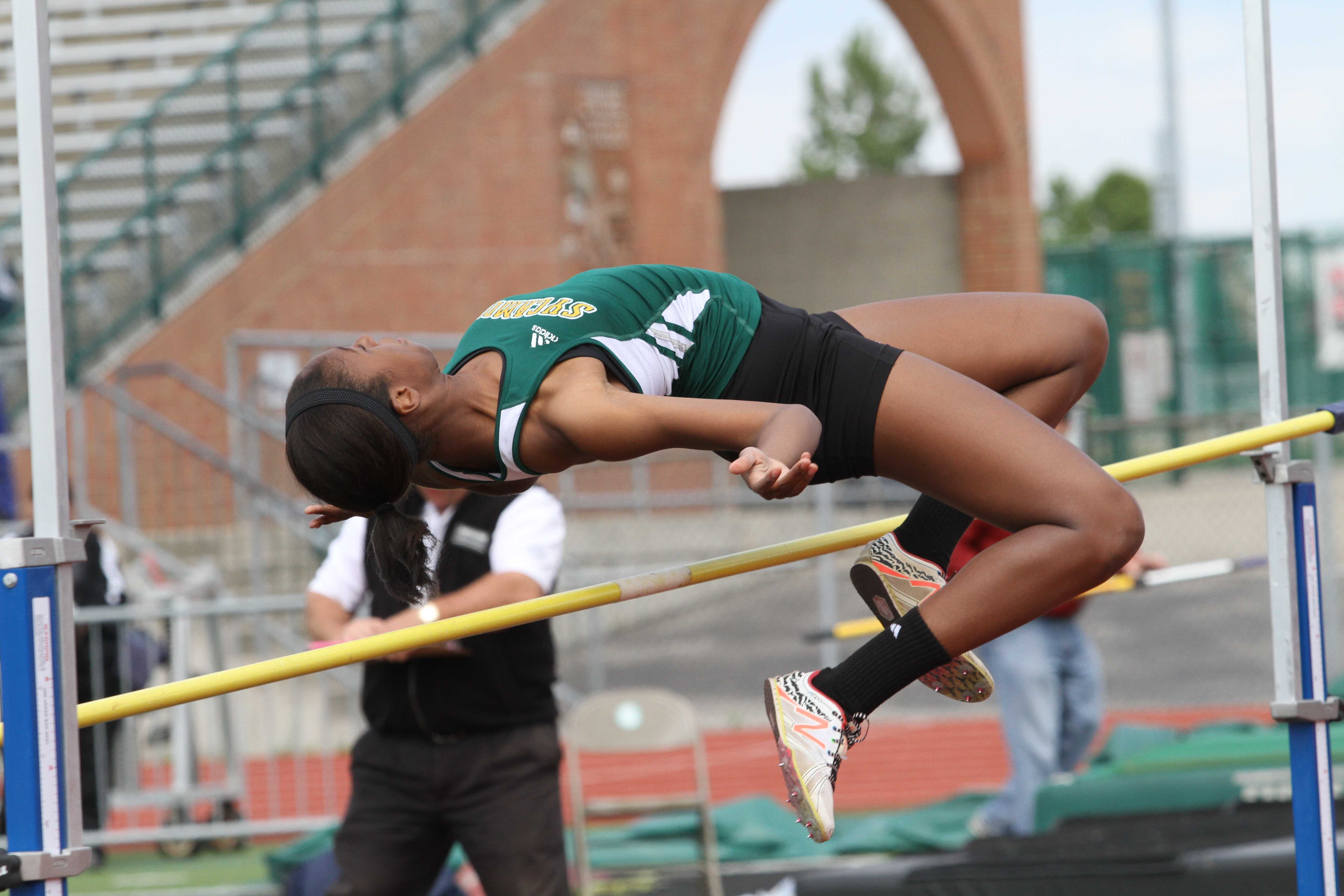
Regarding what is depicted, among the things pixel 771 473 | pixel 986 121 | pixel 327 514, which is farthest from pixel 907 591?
pixel 986 121

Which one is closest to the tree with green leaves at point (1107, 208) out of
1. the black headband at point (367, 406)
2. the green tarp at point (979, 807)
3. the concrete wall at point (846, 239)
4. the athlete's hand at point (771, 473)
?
the concrete wall at point (846, 239)

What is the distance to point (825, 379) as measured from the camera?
2.71m

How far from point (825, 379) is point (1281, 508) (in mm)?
1234

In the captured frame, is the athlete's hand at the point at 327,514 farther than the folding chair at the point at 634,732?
No

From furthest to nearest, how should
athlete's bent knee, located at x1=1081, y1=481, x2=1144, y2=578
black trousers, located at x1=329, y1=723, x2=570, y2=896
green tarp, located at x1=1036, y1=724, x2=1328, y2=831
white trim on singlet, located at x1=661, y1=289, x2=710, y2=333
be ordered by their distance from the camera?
1. green tarp, located at x1=1036, y1=724, x2=1328, y2=831
2. black trousers, located at x1=329, y1=723, x2=570, y2=896
3. white trim on singlet, located at x1=661, y1=289, x2=710, y2=333
4. athlete's bent knee, located at x1=1081, y1=481, x2=1144, y2=578

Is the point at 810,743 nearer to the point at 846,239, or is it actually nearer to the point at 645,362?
the point at 645,362

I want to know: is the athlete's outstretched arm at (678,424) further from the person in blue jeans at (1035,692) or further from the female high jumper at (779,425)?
the person in blue jeans at (1035,692)

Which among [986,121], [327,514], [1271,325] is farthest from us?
[986,121]

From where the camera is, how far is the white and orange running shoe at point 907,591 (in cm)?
285

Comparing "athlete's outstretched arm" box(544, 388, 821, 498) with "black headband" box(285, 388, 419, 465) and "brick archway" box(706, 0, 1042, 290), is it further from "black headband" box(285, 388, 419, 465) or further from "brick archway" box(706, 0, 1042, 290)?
"brick archway" box(706, 0, 1042, 290)

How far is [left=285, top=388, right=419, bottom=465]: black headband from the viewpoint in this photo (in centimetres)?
262

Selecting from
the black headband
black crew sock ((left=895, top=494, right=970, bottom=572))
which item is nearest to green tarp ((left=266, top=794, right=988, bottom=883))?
black crew sock ((left=895, top=494, right=970, bottom=572))

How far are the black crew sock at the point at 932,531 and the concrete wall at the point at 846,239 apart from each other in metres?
14.2

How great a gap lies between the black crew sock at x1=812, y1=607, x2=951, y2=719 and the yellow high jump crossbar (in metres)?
0.24
